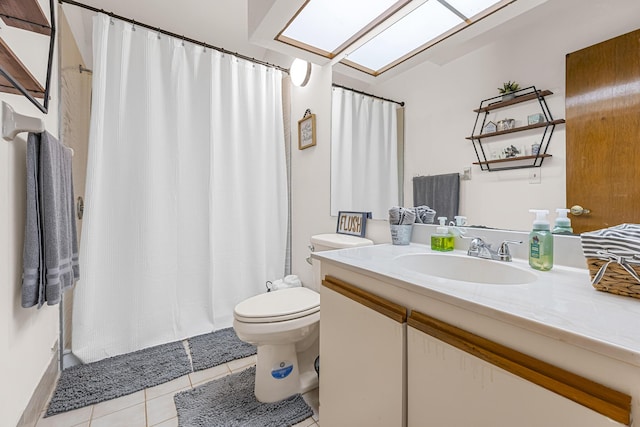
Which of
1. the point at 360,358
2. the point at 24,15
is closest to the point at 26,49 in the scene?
the point at 24,15

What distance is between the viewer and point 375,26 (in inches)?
51.6

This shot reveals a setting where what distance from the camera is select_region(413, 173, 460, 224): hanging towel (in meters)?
1.14

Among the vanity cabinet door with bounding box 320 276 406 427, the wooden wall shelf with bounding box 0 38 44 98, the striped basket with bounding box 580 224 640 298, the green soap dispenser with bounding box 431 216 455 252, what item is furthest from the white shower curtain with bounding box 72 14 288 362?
the striped basket with bounding box 580 224 640 298

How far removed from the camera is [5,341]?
3.07ft

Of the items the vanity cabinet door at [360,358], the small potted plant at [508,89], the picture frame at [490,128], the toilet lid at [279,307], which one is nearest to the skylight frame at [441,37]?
the small potted plant at [508,89]

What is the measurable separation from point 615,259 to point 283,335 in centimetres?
115

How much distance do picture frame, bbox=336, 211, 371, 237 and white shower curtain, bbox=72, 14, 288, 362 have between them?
73 centimetres

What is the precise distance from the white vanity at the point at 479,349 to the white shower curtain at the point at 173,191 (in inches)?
51.7

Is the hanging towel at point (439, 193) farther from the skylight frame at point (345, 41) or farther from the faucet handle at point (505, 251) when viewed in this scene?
the skylight frame at point (345, 41)

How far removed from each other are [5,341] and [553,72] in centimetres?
200

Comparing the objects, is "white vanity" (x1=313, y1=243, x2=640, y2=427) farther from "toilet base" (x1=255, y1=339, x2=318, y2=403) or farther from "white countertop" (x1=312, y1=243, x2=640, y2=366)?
"toilet base" (x1=255, y1=339, x2=318, y2=403)

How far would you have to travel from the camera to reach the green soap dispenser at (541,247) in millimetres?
780

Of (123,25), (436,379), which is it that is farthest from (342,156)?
(123,25)

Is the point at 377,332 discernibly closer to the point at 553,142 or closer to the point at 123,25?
the point at 553,142
